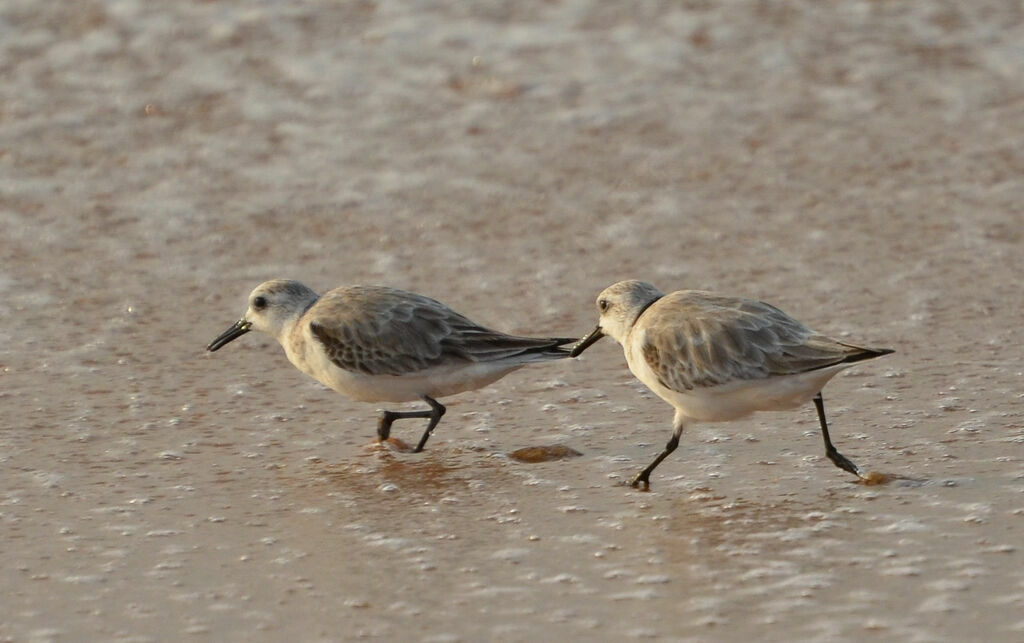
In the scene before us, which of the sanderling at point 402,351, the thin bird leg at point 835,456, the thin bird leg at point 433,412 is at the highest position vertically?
the sanderling at point 402,351

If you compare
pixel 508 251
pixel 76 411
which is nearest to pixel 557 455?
pixel 76 411

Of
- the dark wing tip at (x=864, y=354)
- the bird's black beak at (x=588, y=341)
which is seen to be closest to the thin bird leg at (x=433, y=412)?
the bird's black beak at (x=588, y=341)

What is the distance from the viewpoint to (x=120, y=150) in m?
10.0

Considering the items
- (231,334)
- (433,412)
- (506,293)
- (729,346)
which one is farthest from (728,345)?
(506,293)

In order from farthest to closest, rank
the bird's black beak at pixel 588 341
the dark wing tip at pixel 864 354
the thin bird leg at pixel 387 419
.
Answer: the bird's black beak at pixel 588 341, the thin bird leg at pixel 387 419, the dark wing tip at pixel 864 354

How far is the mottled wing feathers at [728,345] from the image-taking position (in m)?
5.73

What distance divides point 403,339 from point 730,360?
1.37 m

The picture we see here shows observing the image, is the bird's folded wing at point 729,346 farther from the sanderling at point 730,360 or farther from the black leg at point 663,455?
the black leg at point 663,455

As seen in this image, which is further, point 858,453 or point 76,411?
point 76,411

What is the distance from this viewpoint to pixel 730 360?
19.1 feet

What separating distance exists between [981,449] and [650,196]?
374cm

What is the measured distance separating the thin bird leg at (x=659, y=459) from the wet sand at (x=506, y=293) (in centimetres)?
8

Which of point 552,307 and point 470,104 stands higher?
point 470,104

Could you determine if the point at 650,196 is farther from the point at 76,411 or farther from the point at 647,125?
the point at 76,411
